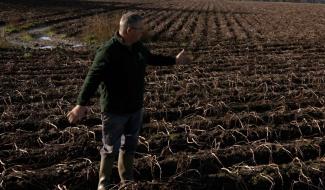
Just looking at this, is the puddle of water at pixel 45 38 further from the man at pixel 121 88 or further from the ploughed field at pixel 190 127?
the man at pixel 121 88

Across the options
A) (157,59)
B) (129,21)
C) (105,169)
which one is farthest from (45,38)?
(129,21)

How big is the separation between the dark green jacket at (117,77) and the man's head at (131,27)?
8cm

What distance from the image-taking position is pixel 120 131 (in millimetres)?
4625

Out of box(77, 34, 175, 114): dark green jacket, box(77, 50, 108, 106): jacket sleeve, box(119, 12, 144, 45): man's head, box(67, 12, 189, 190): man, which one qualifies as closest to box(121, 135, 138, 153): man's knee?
box(67, 12, 189, 190): man

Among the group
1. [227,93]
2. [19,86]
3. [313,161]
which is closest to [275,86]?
[227,93]

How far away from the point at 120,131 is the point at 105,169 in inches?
17.3

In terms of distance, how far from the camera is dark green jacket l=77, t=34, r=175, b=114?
4.27 metres

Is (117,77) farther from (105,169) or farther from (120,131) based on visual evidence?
(105,169)

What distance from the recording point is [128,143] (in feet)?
15.9

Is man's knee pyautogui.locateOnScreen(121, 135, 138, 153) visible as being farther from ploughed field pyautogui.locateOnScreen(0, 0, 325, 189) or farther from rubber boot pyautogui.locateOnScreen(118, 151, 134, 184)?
ploughed field pyautogui.locateOnScreen(0, 0, 325, 189)

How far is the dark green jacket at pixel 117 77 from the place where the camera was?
427 cm

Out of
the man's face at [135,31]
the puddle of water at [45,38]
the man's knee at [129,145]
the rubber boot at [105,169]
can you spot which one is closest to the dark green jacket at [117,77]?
the man's face at [135,31]

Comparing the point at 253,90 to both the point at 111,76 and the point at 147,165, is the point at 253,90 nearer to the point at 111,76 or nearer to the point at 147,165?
the point at 147,165

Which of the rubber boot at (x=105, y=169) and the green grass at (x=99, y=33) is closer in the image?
the rubber boot at (x=105, y=169)
